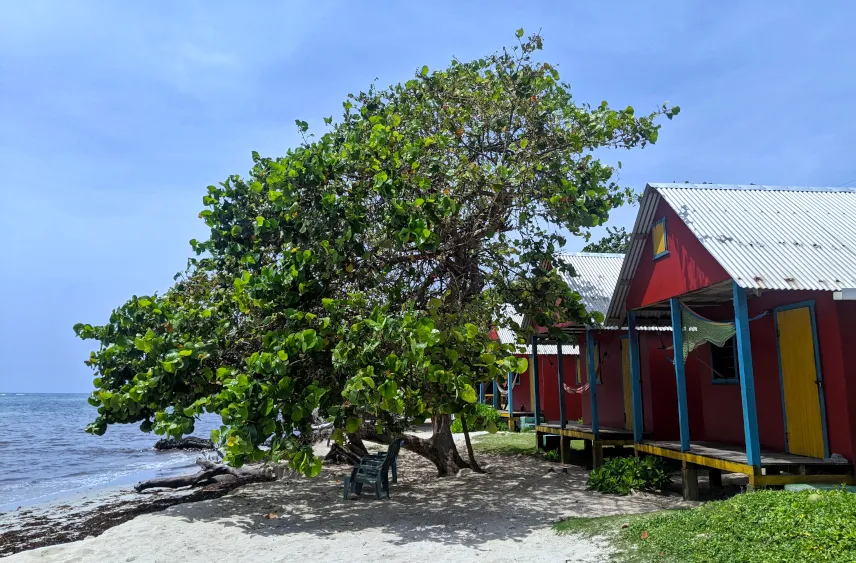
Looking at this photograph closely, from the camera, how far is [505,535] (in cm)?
803

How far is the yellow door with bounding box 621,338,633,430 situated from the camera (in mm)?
15125

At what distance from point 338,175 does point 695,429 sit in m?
9.47

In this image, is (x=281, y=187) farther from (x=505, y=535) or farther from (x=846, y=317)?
(x=846, y=317)

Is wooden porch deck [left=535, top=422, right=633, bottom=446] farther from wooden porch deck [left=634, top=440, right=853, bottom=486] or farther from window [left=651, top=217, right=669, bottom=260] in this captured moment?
window [left=651, top=217, right=669, bottom=260]

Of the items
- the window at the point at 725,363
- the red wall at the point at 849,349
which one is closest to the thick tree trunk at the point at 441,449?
the window at the point at 725,363

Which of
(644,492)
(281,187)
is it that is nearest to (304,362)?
(281,187)

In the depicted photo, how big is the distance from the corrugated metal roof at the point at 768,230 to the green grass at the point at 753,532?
2.72 metres

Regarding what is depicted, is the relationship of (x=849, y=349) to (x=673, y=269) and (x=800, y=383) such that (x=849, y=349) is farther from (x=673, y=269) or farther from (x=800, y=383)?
(x=673, y=269)

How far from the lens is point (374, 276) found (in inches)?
422

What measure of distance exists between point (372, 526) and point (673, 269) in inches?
245

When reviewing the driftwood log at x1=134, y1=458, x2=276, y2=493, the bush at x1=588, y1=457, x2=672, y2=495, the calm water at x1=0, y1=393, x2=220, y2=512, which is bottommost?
the calm water at x1=0, y1=393, x2=220, y2=512


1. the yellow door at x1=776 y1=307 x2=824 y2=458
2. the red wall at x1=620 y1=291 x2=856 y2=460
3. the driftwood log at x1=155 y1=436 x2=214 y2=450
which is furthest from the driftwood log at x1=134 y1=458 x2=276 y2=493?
the driftwood log at x1=155 y1=436 x2=214 y2=450

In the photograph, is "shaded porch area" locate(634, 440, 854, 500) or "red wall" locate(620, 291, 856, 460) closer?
"shaded porch area" locate(634, 440, 854, 500)

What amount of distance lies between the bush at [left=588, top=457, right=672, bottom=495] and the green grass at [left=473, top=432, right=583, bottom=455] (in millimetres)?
6231
